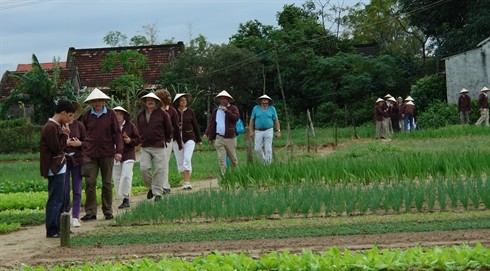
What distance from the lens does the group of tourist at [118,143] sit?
41.2ft

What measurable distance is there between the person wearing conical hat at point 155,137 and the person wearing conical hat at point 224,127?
311 cm

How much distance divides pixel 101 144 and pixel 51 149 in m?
1.96

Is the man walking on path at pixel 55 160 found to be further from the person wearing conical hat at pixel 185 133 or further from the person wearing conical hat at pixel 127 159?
the person wearing conical hat at pixel 185 133

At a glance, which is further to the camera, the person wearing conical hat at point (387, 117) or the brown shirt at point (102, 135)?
the person wearing conical hat at point (387, 117)

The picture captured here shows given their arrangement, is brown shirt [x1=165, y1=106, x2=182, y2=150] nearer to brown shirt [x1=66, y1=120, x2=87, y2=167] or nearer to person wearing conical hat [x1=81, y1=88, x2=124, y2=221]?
person wearing conical hat [x1=81, y1=88, x2=124, y2=221]

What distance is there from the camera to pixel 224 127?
18.9m

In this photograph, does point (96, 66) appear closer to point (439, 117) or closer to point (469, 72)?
point (469, 72)

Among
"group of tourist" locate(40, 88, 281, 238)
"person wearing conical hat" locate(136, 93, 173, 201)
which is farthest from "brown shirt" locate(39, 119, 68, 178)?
"person wearing conical hat" locate(136, 93, 173, 201)

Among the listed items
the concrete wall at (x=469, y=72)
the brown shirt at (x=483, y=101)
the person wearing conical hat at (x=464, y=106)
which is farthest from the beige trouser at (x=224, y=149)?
the concrete wall at (x=469, y=72)

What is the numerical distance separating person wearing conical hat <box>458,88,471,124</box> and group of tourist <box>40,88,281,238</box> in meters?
17.2

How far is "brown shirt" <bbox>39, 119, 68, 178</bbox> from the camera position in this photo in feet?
40.6

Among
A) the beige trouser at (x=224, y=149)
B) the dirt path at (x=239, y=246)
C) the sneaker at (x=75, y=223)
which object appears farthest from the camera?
the beige trouser at (x=224, y=149)

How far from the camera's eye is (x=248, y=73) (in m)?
45.7

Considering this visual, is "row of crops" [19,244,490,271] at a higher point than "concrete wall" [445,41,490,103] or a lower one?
lower
